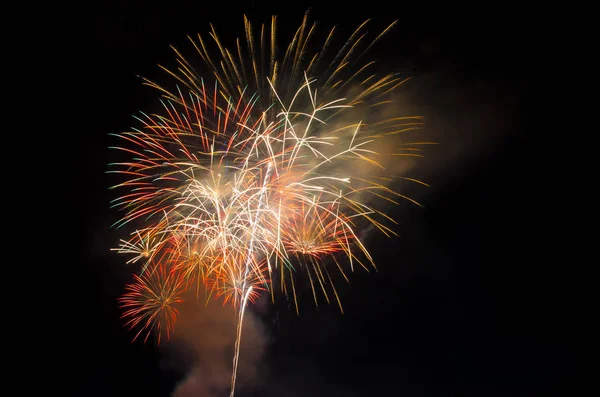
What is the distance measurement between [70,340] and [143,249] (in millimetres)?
9721

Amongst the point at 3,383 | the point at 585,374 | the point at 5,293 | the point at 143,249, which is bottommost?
the point at 585,374

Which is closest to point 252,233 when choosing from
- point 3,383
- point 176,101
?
point 176,101

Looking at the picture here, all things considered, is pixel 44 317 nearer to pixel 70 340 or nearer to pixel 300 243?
pixel 70 340

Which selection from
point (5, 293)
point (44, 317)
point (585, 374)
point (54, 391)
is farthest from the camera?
point (585, 374)

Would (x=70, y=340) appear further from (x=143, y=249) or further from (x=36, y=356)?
(x=143, y=249)

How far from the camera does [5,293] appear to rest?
10.8 m

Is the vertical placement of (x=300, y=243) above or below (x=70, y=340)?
below

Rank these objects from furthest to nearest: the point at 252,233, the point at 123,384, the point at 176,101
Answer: the point at 123,384
the point at 252,233
the point at 176,101

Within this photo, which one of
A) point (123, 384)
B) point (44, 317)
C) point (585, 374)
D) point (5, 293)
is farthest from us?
point (585, 374)

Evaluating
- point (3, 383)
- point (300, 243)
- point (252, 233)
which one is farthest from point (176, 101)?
point (3, 383)

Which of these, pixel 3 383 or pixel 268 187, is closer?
pixel 268 187

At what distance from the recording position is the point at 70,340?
14.4m

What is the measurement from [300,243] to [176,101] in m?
5.13

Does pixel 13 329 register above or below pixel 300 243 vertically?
above
